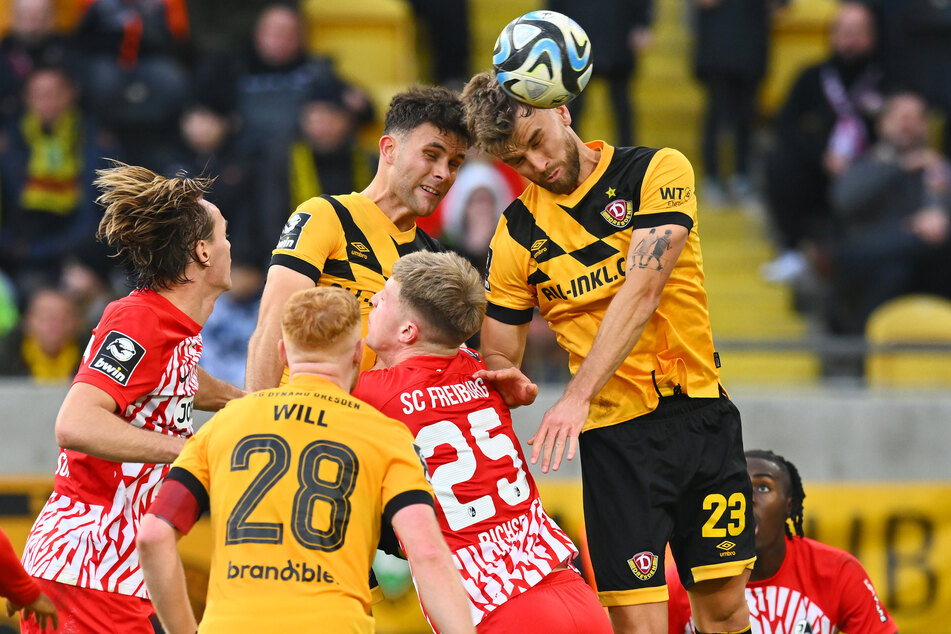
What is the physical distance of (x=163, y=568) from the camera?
3.75 metres

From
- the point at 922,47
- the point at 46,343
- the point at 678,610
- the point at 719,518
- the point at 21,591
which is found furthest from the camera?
the point at 922,47

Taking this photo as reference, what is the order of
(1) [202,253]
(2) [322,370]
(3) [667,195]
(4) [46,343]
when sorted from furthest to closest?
(4) [46,343]
(3) [667,195]
(1) [202,253]
(2) [322,370]

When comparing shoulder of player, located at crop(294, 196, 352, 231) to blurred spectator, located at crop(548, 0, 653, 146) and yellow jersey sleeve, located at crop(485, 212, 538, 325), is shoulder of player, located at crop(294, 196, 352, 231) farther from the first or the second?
blurred spectator, located at crop(548, 0, 653, 146)

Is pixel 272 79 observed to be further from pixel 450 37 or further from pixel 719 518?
pixel 719 518

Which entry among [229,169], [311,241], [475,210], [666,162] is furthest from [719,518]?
[229,169]

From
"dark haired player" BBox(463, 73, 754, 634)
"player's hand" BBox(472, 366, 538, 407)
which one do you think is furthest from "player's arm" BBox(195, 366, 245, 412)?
"player's hand" BBox(472, 366, 538, 407)

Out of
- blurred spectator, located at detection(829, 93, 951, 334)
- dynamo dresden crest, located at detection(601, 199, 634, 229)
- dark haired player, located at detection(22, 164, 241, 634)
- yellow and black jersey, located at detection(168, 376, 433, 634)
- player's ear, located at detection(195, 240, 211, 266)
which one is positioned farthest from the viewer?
blurred spectator, located at detection(829, 93, 951, 334)

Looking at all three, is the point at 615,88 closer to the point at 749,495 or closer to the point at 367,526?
the point at 749,495

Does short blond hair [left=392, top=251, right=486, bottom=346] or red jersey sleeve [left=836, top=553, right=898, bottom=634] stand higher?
short blond hair [left=392, top=251, right=486, bottom=346]

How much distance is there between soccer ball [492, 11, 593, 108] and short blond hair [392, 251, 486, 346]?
29.1 inches

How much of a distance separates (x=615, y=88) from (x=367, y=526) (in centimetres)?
779

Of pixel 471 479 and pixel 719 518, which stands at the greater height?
pixel 471 479

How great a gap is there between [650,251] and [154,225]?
1.81 metres

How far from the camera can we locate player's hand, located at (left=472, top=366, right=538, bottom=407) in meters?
4.64
